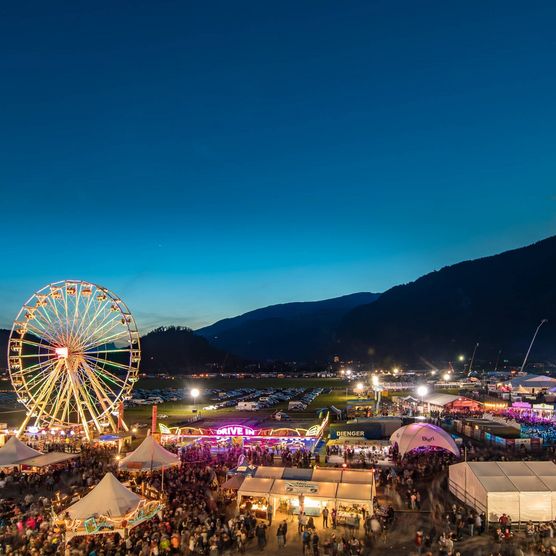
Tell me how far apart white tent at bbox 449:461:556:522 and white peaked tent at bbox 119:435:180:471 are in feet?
43.5

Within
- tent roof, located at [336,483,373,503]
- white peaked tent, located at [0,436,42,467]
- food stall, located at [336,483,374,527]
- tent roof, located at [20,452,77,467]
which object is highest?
white peaked tent, located at [0,436,42,467]

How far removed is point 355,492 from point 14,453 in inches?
717

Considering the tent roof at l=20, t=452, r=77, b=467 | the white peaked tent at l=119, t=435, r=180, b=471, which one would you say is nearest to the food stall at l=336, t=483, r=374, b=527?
the white peaked tent at l=119, t=435, r=180, b=471

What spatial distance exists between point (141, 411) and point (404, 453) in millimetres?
37766

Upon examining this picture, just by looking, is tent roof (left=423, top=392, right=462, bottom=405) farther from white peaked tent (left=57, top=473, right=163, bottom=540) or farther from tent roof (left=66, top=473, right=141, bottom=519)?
tent roof (left=66, top=473, right=141, bottom=519)

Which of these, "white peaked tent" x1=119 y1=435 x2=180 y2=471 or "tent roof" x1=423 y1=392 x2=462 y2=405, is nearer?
"white peaked tent" x1=119 y1=435 x2=180 y2=471

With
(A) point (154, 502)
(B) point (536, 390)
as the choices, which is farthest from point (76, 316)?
(B) point (536, 390)

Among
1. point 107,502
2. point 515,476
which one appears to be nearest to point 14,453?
point 107,502

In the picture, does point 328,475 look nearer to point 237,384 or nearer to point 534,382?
point 534,382

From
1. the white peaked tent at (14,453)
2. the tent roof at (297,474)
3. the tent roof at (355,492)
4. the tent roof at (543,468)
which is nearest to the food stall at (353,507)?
the tent roof at (355,492)

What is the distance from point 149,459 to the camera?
24.4 m

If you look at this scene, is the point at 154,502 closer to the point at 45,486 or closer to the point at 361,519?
the point at 361,519

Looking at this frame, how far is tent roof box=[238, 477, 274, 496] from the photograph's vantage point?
1902 centimetres

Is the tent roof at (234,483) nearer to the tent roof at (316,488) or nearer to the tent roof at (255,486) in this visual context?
the tent roof at (255,486)
